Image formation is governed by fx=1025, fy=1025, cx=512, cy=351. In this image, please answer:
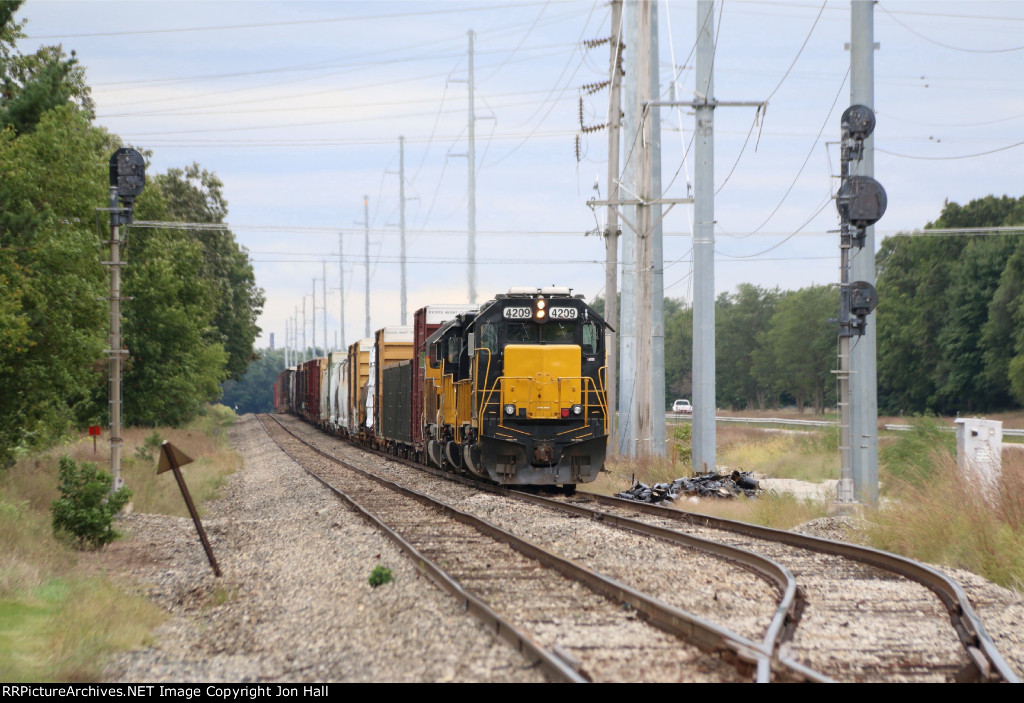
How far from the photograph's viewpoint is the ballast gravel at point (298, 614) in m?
7.20

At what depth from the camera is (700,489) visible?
19594 mm

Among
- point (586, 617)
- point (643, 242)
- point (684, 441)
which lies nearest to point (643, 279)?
point (643, 242)

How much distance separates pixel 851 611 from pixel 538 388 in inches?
426

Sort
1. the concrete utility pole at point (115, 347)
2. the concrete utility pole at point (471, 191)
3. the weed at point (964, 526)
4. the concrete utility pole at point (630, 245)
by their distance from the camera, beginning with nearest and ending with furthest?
the weed at point (964, 526) → the concrete utility pole at point (115, 347) → the concrete utility pole at point (630, 245) → the concrete utility pole at point (471, 191)

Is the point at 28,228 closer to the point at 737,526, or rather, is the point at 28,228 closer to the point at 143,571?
the point at 143,571

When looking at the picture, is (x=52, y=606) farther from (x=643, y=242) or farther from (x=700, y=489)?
(x=643, y=242)

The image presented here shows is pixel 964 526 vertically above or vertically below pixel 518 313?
below

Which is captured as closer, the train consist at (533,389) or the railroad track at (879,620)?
the railroad track at (879,620)

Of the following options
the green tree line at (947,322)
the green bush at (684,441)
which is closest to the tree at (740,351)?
the green tree line at (947,322)

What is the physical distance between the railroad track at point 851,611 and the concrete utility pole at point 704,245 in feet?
21.7

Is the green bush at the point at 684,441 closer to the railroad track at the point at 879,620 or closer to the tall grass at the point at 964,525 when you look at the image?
the tall grass at the point at 964,525

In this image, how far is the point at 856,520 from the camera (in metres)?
14.6

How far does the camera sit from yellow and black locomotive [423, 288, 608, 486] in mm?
19188
